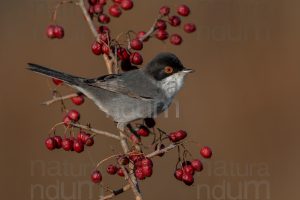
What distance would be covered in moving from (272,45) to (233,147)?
238 cm

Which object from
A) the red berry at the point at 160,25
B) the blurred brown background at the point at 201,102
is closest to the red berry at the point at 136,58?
the red berry at the point at 160,25

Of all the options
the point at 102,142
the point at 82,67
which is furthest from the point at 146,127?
the point at 82,67

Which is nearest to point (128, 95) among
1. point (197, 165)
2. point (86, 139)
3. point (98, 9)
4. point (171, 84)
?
point (171, 84)

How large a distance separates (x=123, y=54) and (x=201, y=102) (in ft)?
19.1

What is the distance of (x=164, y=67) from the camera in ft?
18.1

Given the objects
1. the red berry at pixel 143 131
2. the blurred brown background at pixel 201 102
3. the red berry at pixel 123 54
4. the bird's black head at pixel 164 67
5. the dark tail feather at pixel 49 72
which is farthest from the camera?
the blurred brown background at pixel 201 102

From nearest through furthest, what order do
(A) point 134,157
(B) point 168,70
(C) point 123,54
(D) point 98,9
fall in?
(A) point 134,157, (D) point 98,9, (C) point 123,54, (B) point 168,70

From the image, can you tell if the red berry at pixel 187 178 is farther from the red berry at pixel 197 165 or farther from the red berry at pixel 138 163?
the red berry at pixel 138 163

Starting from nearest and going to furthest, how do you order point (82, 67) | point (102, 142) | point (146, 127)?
point (146, 127) → point (102, 142) → point (82, 67)

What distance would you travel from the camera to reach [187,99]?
10523 millimetres

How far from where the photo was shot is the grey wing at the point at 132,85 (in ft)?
18.0

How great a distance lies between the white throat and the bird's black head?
4 centimetres

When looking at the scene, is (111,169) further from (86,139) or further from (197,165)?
(197,165)

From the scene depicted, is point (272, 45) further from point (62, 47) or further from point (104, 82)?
point (104, 82)
